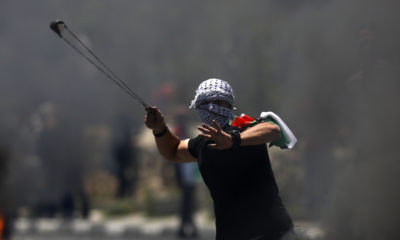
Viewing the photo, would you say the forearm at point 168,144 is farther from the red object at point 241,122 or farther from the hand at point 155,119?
the red object at point 241,122

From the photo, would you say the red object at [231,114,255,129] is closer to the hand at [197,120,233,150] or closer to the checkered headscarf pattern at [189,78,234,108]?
the checkered headscarf pattern at [189,78,234,108]

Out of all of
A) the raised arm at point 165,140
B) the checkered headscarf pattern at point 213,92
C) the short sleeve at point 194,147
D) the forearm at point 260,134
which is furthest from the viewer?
the raised arm at point 165,140

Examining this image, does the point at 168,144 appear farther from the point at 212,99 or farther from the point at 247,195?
the point at 247,195

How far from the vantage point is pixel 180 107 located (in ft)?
34.3

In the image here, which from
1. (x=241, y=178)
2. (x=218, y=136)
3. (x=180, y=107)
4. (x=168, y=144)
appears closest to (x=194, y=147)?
(x=168, y=144)

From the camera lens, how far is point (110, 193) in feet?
50.2

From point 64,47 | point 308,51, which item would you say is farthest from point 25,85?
point 308,51

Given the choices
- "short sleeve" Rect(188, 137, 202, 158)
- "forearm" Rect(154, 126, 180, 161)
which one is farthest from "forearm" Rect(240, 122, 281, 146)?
"forearm" Rect(154, 126, 180, 161)

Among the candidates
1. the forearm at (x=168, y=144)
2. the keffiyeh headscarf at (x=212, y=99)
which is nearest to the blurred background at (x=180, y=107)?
the keffiyeh headscarf at (x=212, y=99)

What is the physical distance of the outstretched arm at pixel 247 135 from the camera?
10.3ft

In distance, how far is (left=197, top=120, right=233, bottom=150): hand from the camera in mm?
3137

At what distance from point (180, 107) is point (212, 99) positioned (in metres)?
7.08

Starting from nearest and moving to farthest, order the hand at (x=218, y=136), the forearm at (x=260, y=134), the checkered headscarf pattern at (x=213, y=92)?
the hand at (x=218, y=136) < the forearm at (x=260, y=134) < the checkered headscarf pattern at (x=213, y=92)

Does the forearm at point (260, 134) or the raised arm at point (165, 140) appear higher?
the raised arm at point (165, 140)
